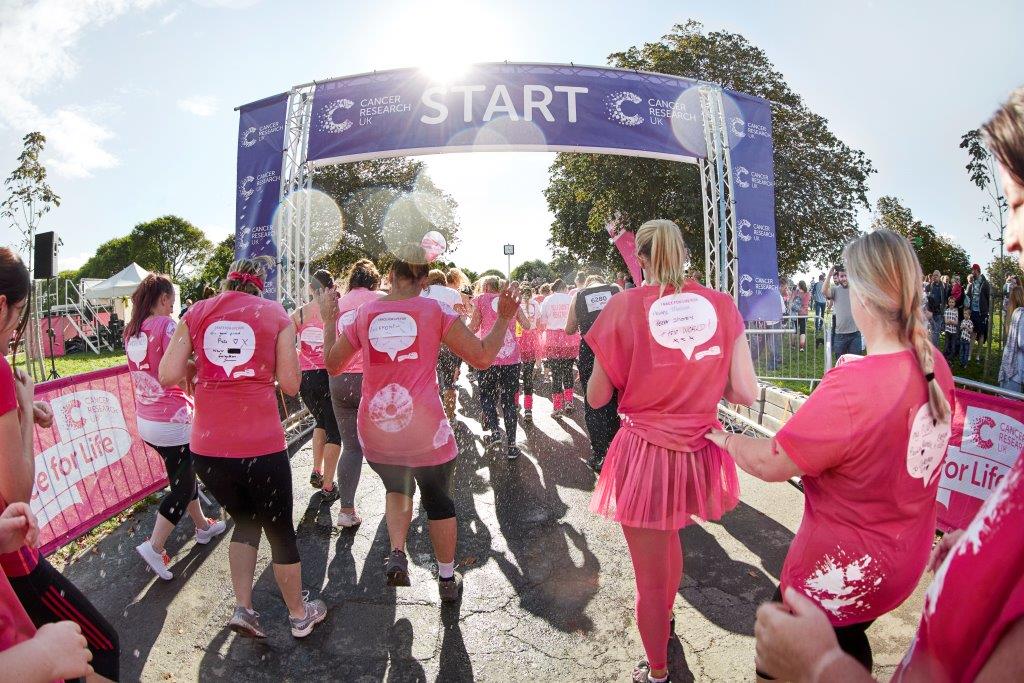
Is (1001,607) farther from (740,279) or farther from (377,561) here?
(740,279)

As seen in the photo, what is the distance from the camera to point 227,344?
310cm

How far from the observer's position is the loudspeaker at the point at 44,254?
9.52m

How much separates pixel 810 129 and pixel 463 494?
73.3ft

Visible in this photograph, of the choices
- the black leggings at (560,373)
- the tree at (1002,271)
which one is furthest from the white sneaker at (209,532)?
the tree at (1002,271)

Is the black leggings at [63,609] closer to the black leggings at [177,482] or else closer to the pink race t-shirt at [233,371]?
the pink race t-shirt at [233,371]

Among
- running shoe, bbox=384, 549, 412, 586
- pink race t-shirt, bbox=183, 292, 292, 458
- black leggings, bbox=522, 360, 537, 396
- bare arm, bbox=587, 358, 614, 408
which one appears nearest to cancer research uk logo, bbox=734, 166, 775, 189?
black leggings, bbox=522, 360, 537, 396

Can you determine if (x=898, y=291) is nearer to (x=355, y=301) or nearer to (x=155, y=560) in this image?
(x=355, y=301)

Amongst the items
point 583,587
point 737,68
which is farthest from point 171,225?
point 583,587

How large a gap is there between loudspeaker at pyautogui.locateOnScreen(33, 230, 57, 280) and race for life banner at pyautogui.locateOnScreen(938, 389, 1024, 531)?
11996 millimetres

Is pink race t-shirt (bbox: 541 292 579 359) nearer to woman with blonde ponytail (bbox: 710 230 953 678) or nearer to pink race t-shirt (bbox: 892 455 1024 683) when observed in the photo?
woman with blonde ponytail (bbox: 710 230 953 678)

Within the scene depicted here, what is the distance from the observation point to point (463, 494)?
5.56m

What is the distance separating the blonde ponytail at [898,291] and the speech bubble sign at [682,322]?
2.70ft

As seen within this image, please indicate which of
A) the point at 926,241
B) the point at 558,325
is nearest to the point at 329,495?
the point at 558,325

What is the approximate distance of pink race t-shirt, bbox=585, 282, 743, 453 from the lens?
8.45 feet
